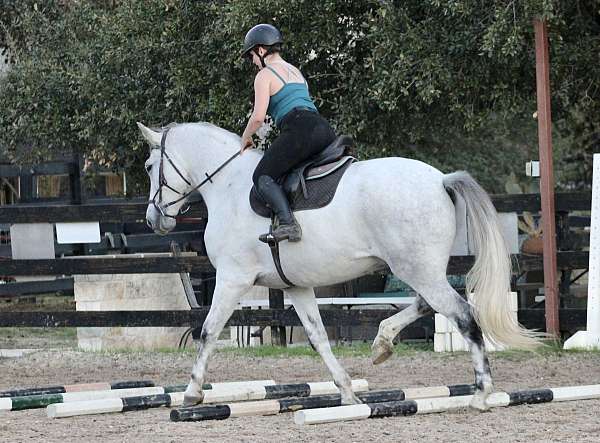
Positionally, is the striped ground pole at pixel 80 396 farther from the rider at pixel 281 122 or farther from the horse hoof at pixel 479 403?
the horse hoof at pixel 479 403

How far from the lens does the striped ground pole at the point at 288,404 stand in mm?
6957

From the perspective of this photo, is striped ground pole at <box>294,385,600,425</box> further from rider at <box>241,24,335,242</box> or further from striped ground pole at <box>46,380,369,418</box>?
rider at <box>241,24,335,242</box>

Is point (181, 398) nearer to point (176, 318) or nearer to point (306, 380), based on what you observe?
point (306, 380)

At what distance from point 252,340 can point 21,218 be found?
3.43 metres

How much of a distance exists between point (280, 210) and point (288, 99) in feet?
2.51

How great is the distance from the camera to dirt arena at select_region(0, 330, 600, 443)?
6.46m

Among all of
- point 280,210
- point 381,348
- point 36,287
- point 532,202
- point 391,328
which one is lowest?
point 381,348

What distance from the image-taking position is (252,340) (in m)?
13.7

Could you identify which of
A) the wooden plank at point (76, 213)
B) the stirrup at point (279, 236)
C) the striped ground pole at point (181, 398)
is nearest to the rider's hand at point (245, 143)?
the stirrup at point (279, 236)

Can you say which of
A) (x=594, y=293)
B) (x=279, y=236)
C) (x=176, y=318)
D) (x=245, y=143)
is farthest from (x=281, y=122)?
(x=176, y=318)

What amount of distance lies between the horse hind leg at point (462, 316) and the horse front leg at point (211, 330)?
1.27m

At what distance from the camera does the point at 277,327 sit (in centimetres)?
1176

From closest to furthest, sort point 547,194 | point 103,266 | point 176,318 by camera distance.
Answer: point 547,194 → point 176,318 → point 103,266

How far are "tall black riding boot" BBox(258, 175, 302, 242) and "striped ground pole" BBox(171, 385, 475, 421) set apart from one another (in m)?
1.06
